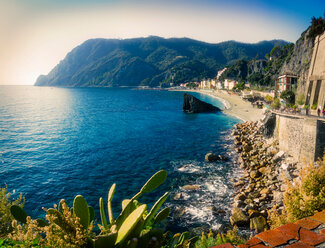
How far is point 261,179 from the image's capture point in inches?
775

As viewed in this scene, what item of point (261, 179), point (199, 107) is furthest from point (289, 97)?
point (261, 179)

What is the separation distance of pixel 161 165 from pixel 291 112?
1707 centimetres

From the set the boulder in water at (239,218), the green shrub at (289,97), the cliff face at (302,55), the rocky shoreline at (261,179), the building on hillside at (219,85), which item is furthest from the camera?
the building on hillside at (219,85)

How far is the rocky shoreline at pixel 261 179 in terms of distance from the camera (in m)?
14.3

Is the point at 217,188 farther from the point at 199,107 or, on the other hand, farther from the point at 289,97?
the point at 199,107

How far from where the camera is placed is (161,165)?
25.3 m

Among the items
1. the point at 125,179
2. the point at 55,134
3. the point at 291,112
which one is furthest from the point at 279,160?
the point at 55,134

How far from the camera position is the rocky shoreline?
14.3 m

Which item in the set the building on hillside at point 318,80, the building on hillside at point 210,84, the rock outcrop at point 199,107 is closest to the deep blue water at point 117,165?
the building on hillside at point 318,80

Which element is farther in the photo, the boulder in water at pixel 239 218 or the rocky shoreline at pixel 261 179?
the rocky shoreline at pixel 261 179

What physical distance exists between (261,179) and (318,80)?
19.6m

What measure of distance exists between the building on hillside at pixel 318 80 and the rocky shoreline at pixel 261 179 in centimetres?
666

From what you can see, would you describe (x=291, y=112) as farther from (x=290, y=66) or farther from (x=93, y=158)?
(x=290, y=66)

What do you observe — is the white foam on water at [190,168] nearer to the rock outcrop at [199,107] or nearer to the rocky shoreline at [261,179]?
the rocky shoreline at [261,179]
